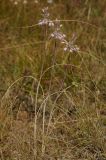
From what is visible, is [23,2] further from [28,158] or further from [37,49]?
[28,158]

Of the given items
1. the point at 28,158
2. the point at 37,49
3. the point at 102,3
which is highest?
the point at 102,3

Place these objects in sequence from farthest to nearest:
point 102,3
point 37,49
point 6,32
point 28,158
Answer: point 102,3 < point 6,32 < point 37,49 < point 28,158

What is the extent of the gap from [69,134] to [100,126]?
18 cm

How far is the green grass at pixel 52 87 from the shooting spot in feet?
8.71

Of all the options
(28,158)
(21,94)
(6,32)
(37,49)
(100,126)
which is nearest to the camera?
(28,158)

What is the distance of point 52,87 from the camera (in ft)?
10.8

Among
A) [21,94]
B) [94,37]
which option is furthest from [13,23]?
[21,94]

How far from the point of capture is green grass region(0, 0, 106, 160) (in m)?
2.65

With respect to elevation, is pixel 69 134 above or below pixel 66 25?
below

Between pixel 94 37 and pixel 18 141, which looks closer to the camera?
pixel 18 141

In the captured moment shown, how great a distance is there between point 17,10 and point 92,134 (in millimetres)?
1776

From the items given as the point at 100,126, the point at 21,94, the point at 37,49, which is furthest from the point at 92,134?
the point at 37,49

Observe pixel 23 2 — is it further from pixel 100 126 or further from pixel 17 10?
pixel 100 126

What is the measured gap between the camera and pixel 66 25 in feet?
13.2
